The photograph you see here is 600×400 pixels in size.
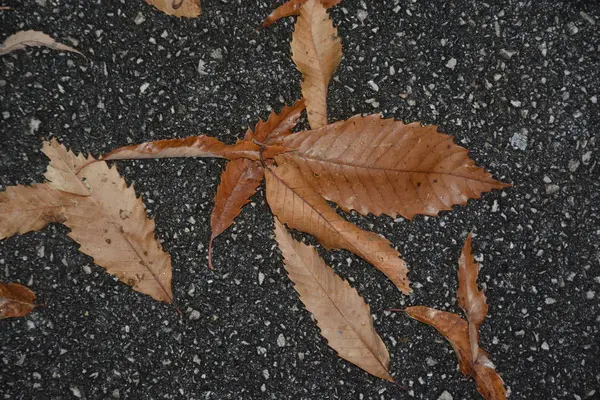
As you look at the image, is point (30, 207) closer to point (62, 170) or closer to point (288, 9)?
point (62, 170)

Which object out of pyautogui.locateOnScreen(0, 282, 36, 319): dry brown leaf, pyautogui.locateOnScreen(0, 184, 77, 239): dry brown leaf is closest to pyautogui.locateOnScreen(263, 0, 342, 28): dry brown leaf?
pyautogui.locateOnScreen(0, 184, 77, 239): dry brown leaf

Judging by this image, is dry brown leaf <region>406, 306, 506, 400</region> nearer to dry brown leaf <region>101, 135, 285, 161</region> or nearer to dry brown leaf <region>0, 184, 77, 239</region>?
dry brown leaf <region>101, 135, 285, 161</region>

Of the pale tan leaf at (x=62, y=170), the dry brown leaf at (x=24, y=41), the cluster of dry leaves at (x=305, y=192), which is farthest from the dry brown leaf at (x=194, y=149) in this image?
the dry brown leaf at (x=24, y=41)

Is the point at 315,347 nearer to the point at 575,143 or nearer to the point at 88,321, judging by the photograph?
the point at 88,321

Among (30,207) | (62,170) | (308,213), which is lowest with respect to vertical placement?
(30,207)

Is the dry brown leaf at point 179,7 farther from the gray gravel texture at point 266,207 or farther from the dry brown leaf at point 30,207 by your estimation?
the dry brown leaf at point 30,207

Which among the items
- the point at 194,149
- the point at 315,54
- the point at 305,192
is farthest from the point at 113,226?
the point at 315,54
